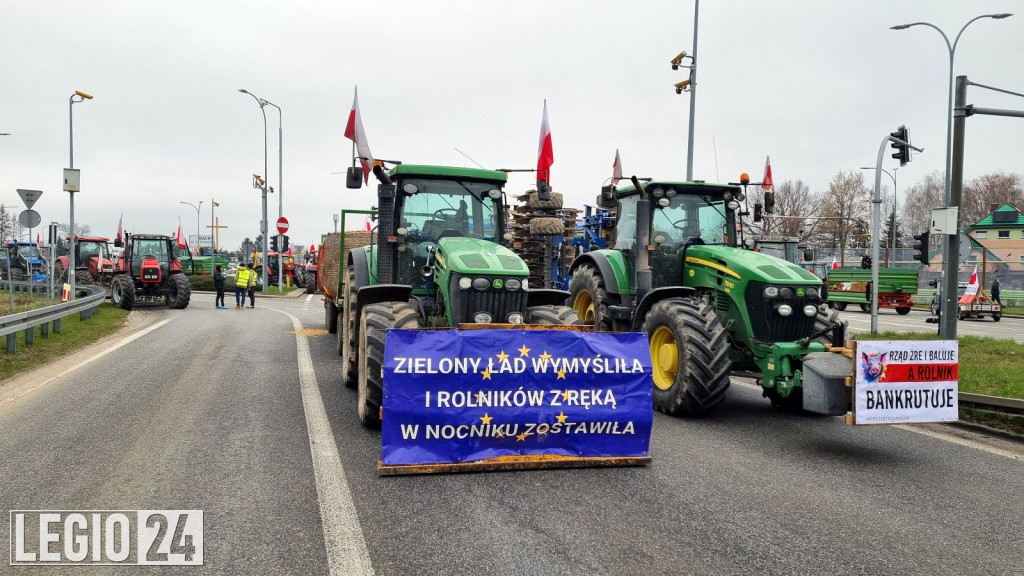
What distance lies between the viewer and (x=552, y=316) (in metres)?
6.88

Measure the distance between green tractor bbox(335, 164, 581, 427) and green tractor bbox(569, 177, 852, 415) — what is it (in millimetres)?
1374

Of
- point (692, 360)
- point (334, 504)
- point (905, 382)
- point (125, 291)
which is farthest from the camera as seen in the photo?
point (125, 291)

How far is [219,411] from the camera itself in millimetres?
7172

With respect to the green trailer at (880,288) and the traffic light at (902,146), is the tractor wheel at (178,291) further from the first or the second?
the green trailer at (880,288)

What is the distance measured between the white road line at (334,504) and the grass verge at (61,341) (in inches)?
227

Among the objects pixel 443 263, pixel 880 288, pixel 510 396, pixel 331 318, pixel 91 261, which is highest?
pixel 443 263

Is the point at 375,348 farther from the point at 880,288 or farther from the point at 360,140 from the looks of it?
the point at 880,288

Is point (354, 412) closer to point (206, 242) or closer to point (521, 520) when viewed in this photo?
point (521, 520)

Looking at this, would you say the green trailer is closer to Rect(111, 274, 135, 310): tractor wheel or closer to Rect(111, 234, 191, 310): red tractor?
Rect(111, 234, 191, 310): red tractor

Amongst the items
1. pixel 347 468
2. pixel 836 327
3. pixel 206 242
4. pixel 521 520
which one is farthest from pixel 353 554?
pixel 206 242

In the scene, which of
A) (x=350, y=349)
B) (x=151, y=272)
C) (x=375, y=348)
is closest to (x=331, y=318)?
(x=350, y=349)

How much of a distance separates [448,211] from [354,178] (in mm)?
1208

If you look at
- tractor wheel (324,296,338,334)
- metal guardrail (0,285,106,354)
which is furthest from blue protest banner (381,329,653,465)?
tractor wheel (324,296,338,334)

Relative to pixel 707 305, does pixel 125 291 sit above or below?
below
